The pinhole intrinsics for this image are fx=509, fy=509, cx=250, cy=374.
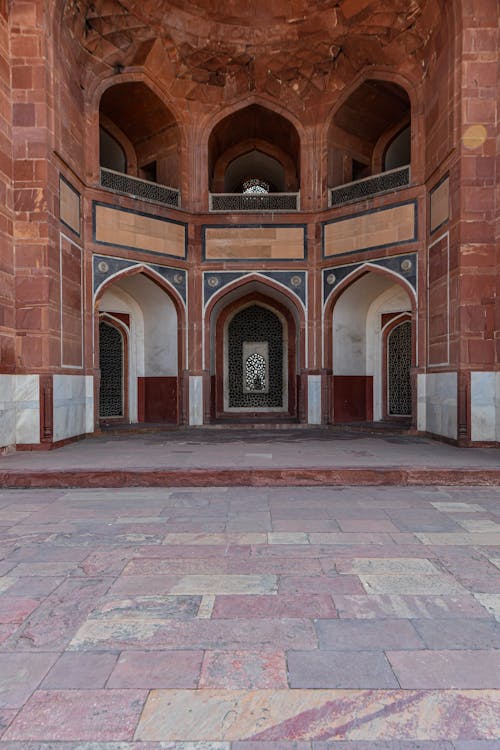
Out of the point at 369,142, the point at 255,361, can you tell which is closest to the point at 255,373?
the point at 255,361

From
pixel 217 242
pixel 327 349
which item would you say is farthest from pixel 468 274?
pixel 217 242

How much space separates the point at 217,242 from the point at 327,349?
3.53m

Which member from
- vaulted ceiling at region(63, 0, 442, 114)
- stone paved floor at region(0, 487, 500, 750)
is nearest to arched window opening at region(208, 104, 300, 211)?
vaulted ceiling at region(63, 0, 442, 114)

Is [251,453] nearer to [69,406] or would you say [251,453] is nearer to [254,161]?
[69,406]

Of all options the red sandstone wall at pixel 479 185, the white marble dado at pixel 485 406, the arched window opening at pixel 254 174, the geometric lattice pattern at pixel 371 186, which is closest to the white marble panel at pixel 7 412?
the red sandstone wall at pixel 479 185

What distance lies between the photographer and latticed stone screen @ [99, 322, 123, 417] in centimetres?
1208

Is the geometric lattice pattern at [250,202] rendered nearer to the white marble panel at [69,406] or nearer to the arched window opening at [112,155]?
the arched window opening at [112,155]

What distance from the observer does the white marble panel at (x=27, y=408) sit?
7.94 meters

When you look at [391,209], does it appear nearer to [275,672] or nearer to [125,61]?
[125,61]

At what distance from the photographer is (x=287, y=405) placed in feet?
45.3

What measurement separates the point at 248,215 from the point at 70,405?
592 centimetres

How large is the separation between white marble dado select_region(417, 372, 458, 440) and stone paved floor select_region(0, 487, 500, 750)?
4500 mm

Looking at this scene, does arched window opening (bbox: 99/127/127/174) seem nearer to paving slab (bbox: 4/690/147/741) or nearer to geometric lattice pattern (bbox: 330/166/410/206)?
geometric lattice pattern (bbox: 330/166/410/206)

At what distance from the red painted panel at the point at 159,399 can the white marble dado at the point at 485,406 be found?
644cm
